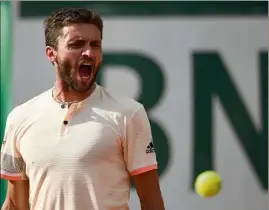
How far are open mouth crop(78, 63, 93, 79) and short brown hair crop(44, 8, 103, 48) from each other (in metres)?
0.14

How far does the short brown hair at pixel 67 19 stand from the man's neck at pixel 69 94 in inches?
5.8

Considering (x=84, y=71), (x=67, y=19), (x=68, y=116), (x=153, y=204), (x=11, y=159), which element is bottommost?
(x=153, y=204)

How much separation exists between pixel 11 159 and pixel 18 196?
0.45 ft

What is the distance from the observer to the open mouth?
161 cm

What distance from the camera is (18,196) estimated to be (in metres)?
1.77

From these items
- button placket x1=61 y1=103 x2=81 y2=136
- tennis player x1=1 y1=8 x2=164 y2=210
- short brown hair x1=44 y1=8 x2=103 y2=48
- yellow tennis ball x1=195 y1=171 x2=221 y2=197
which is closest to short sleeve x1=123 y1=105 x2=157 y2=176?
tennis player x1=1 y1=8 x2=164 y2=210

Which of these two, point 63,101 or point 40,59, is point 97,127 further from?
point 40,59

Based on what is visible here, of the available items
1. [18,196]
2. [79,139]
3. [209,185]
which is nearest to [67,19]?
[79,139]

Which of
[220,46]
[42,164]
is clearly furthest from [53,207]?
Answer: [220,46]

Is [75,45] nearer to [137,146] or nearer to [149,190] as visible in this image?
[137,146]

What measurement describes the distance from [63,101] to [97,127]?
191 mm

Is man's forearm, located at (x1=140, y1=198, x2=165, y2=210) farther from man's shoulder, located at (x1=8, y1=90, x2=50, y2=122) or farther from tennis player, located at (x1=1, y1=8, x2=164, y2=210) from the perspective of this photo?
man's shoulder, located at (x1=8, y1=90, x2=50, y2=122)

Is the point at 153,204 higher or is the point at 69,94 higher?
the point at 69,94

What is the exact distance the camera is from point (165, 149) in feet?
12.7
